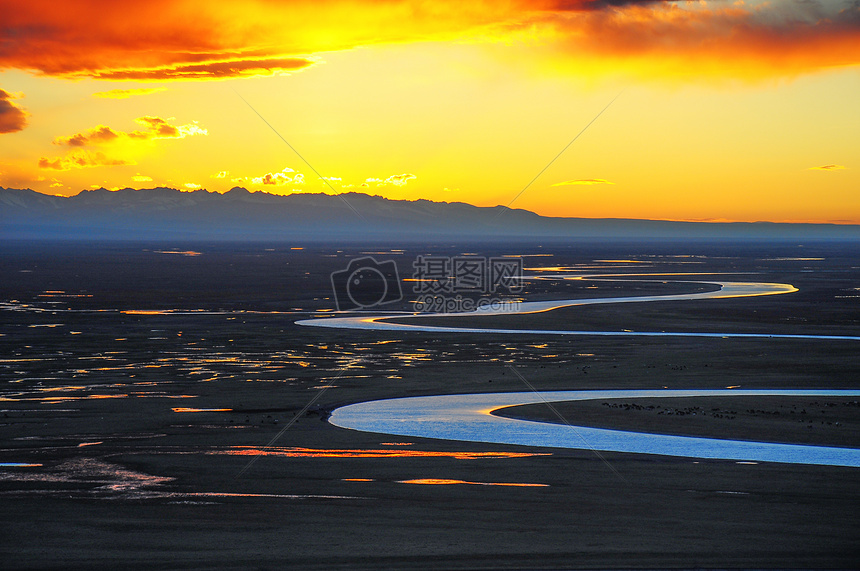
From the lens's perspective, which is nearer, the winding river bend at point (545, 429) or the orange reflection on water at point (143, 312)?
the winding river bend at point (545, 429)

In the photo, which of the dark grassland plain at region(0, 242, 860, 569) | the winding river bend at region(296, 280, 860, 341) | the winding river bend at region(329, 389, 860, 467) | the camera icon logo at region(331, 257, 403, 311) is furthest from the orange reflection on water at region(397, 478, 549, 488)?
the camera icon logo at region(331, 257, 403, 311)

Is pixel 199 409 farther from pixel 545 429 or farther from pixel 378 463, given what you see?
pixel 545 429

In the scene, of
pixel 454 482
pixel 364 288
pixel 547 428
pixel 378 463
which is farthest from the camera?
pixel 364 288

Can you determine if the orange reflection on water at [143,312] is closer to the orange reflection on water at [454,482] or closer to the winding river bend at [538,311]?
the winding river bend at [538,311]

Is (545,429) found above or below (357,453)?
below

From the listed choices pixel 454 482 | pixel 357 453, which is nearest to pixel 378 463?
pixel 357 453

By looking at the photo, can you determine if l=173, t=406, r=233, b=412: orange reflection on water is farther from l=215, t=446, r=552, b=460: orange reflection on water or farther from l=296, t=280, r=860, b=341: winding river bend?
l=296, t=280, r=860, b=341: winding river bend

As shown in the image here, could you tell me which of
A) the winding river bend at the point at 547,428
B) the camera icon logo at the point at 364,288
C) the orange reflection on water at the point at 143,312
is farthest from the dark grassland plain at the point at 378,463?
the camera icon logo at the point at 364,288
